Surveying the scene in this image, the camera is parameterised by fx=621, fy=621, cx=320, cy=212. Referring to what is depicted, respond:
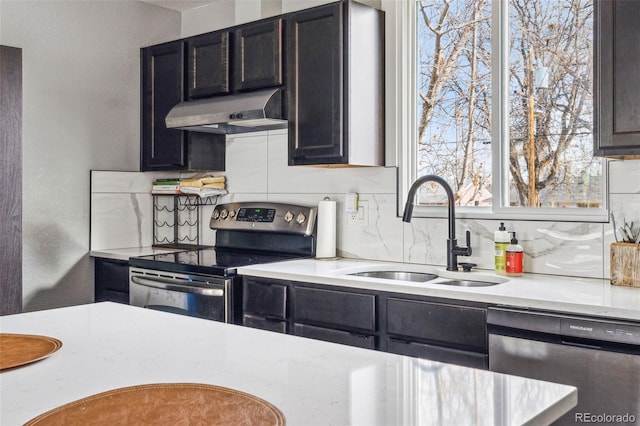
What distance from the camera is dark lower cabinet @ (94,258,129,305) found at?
386cm

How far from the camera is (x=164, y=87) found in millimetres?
4180

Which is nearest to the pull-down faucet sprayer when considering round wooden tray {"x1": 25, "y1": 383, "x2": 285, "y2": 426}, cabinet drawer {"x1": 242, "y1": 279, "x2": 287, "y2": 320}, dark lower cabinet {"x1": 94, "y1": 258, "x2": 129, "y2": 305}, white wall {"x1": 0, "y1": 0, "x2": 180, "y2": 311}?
cabinet drawer {"x1": 242, "y1": 279, "x2": 287, "y2": 320}

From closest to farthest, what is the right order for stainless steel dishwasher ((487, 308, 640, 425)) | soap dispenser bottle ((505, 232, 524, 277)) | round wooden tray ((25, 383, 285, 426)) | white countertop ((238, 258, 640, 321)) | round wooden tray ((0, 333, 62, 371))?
round wooden tray ((25, 383, 285, 426)) < round wooden tray ((0, 333, 62, 371)) < stainless steel dishwasher ((487, 308, 640, 425)) < white countertop ((238, 258, 640, 321)) < soap dispenser bottle ((505, 232, 524, 277))

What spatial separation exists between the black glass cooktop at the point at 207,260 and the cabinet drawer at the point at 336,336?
49 cm

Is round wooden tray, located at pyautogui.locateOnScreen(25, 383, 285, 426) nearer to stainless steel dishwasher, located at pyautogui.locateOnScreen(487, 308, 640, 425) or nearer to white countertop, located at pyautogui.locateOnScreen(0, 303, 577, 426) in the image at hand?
white countertop, located at pyautogui.locateOnScreen(0, 303, 577, 426)

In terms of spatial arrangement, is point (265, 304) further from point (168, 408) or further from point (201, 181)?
point (168, 408)

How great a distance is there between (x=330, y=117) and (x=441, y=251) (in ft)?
2.95

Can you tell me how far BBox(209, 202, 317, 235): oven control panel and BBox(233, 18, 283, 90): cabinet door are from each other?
738 millimetres

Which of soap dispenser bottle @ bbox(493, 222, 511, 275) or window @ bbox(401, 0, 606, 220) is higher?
window @ bbox(401, 0, 606, 220)

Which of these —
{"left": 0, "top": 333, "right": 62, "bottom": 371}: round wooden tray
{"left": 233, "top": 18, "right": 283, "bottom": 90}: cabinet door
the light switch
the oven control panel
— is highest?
{"left": 233, "top": 18, "right": 283, "bottom": 90}: cabinet door

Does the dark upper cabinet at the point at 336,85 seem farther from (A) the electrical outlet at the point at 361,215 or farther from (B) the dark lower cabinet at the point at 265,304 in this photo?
(B) the dark lower cabinet at the point at 265,304

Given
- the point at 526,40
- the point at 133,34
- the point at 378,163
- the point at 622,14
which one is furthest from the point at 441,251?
the point at 133,34

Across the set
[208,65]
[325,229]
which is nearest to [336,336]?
[325,229]

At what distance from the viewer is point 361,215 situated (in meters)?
3.53
